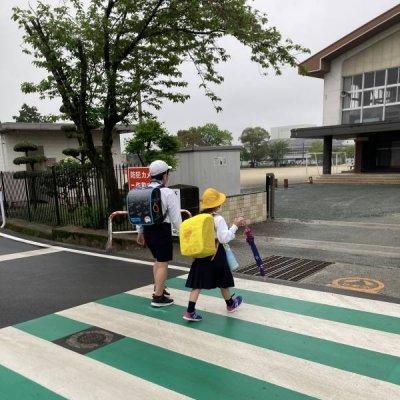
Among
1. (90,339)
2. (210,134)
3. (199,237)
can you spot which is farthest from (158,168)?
(210,134)

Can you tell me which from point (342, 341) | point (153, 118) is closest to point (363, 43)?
point (153, 118)

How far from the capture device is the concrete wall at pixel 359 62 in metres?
25.9

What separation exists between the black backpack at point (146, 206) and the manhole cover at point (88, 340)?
1242 millimetres

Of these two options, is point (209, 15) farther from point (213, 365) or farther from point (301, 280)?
point (213, 365)

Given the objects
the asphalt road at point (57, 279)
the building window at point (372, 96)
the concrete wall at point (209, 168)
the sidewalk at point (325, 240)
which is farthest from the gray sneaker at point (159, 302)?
the building window at point (372, 96)

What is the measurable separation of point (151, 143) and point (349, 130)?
1824 centimetres

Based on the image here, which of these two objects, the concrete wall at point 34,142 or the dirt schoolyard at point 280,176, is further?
the dirt schoolyard at point 280,176

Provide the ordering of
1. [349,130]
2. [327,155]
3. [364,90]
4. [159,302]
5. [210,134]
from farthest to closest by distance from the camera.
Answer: [210,134] < [327,155] < [364,90] < [349,130] < [159,302]

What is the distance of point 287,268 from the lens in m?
6.15

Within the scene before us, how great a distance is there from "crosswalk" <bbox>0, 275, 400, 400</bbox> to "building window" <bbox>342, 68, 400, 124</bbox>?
981 inches

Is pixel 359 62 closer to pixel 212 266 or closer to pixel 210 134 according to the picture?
pixel 212 266

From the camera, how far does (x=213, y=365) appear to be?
3238 mm

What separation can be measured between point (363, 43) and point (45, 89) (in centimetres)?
2554

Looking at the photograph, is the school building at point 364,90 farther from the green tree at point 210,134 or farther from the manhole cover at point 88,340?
the green tree at point 210,134
